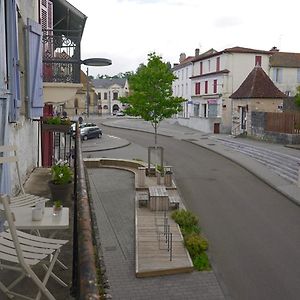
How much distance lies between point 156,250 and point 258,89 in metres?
27.5

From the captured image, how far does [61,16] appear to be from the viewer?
55.7 feet

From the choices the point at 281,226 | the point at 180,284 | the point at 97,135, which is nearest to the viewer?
the point at 180,284

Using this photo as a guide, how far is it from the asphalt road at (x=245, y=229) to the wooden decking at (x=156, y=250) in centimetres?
95

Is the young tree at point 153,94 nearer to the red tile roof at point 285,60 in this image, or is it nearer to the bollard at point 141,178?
the bollard at point 141,178

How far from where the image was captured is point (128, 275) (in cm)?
1052

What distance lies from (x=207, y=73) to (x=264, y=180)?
86.9 feet

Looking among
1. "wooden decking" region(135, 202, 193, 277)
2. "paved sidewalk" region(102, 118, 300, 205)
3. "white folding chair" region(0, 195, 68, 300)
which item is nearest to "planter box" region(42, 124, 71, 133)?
"wooden decking" region(135, 202, 193, 277)

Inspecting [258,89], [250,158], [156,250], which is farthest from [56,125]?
[258,89]

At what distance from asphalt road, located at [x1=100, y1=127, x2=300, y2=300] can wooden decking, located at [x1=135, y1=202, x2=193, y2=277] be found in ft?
3.12

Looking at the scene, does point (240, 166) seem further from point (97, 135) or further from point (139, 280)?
point (97, 135)

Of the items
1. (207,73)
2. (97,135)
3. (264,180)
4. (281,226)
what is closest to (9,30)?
(281,226)

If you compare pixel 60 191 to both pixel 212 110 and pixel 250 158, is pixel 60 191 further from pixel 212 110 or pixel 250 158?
pixel 212 110

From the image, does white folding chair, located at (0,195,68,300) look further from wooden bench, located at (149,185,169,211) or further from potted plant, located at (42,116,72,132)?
wooden bench, located at (149,185,169,211)

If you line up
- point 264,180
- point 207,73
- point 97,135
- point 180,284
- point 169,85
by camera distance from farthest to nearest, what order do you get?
point 207,73 < point 97,135 < point 169,85 < point 264,180 < point 180,284
